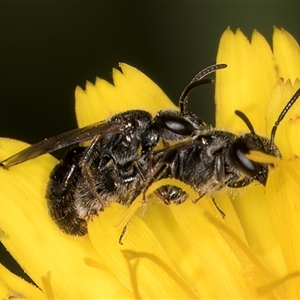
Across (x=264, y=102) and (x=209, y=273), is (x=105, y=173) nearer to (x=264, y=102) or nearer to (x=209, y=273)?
(x=209, y=273)

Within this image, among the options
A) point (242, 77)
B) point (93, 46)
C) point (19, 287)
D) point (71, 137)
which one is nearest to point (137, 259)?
point (19, 287)

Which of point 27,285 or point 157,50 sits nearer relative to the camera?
point 27,285

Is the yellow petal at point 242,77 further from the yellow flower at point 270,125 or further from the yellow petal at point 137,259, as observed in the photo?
the yellow petal at point 137,259

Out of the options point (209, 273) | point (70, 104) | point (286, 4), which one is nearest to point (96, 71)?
point (70, 104)

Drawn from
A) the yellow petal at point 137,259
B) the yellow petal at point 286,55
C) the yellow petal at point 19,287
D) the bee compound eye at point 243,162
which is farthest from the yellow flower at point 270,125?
the yellow petal at point 19,287

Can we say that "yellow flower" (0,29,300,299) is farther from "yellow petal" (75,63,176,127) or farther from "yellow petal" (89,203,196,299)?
"yellow petal" (75,63,176,127)

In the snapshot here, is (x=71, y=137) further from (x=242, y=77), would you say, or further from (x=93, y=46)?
(x=93, y=46)

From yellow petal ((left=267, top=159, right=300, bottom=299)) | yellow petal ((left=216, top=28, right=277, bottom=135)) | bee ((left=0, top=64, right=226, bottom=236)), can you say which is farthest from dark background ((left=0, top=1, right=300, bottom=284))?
bee ((left=0, top=64, right=226, bottom=236))
